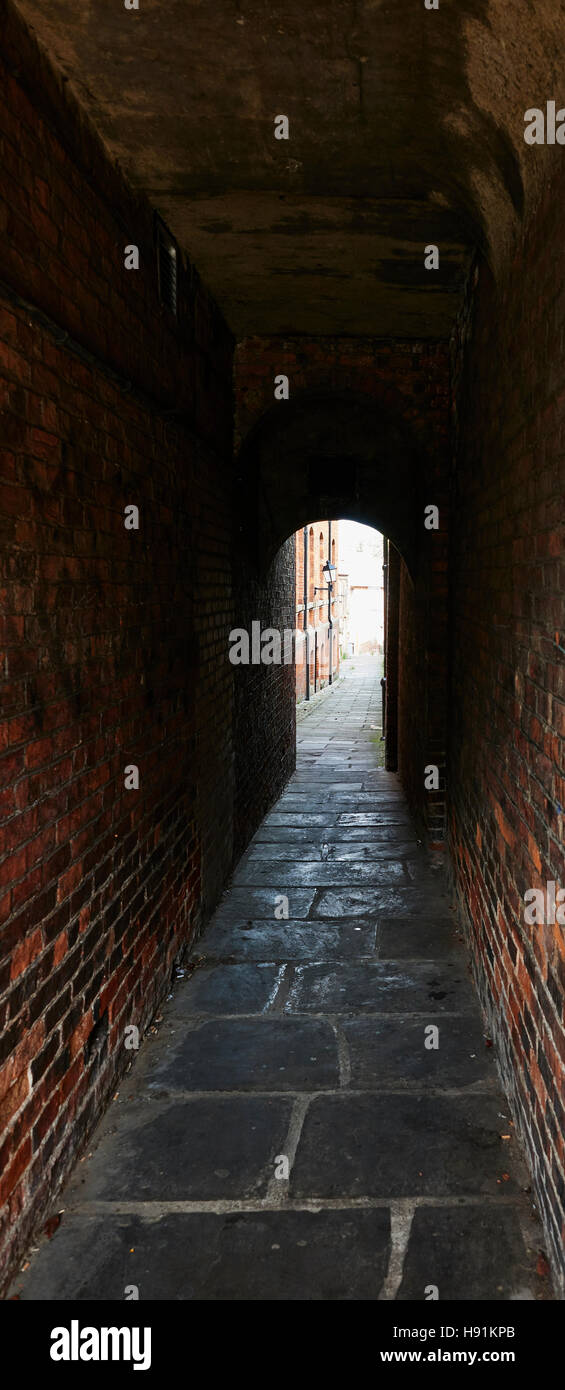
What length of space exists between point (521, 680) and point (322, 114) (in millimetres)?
2204

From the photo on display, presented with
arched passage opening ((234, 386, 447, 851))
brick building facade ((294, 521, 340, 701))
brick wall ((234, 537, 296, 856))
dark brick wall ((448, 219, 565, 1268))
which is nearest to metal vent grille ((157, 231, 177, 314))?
dark brick wall ((448, 219, 565, 1268))

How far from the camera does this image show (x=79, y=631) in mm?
3004

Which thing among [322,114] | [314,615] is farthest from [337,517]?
[314,615]

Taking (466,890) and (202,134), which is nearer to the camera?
(202,134)

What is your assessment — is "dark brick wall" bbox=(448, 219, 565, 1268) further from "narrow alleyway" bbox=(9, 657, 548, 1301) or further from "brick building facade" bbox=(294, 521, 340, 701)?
"brick building facade" bbox=(294, 521, 340, 701)

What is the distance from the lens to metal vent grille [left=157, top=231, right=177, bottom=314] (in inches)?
165

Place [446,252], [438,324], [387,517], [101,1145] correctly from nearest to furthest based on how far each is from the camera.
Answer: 1. [101,1145]
2. [446,252]
3. [438,324]
4. [387,517]

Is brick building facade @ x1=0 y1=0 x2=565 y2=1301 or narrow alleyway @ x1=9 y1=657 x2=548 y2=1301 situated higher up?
brick building facade @ x1=0 y1=0 x2=565 y2=1301

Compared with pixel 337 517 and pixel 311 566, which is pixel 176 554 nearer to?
pixel 337 517

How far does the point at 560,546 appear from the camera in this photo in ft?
8.49

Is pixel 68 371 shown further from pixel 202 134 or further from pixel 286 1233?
pixel 286 1233

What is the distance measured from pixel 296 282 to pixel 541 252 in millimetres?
2441

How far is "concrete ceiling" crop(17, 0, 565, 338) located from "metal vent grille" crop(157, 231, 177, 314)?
107 millimetres
